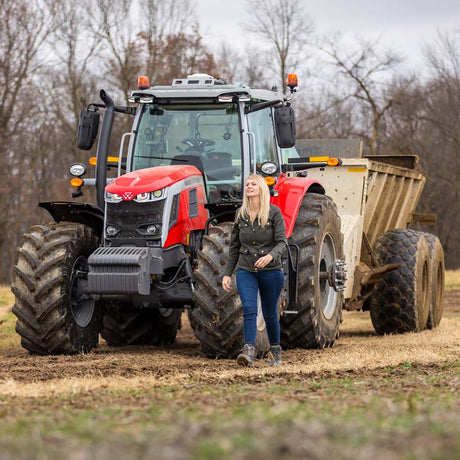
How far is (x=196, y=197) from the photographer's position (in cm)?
943

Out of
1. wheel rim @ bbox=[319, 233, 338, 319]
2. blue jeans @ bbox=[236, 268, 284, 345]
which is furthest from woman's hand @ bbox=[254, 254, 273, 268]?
wheel rim @ bbox=[319, 233, 338, 319]

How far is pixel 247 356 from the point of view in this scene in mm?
8078

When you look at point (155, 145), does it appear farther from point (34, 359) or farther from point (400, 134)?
point (400, 134)

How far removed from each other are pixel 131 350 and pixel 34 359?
66.1 inches

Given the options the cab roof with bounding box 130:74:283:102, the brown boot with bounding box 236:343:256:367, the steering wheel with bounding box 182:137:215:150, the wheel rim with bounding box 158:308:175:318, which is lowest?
the wheel rim with bounding box 158:308:175:318

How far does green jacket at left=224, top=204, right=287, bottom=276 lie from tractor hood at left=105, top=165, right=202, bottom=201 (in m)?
1.07

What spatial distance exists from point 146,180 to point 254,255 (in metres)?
1.52

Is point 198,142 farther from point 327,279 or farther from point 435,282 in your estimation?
point 435,282

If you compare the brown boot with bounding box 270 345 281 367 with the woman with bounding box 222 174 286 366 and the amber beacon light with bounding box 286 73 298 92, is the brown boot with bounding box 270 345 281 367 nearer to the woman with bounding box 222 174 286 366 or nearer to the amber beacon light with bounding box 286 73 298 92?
the woman with bounding box 222 174 286 366

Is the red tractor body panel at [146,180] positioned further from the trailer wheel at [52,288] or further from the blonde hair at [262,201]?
the blonde hair at [262,201]

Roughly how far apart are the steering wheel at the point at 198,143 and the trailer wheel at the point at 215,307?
1351 mm

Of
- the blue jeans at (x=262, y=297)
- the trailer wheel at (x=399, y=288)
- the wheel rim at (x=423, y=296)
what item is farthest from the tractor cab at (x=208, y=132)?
the wheel rim at (x=423, y=296)

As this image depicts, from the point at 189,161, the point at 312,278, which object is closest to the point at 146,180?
the point at 189,161

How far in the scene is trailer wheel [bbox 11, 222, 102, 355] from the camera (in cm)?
900
